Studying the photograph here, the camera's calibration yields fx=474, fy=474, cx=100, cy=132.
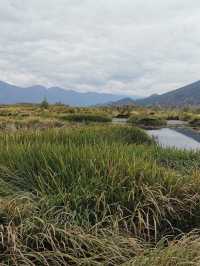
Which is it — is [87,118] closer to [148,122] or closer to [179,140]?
[148,122]

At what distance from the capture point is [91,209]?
6438mm

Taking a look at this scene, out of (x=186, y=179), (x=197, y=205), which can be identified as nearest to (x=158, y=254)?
(x=197, y=205)

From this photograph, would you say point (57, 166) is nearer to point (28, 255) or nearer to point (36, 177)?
point (36, 177)

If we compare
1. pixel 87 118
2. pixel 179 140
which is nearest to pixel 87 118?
pixel 87 118

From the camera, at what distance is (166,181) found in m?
7.44

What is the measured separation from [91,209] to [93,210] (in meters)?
0.04

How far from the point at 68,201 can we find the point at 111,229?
2.51ft

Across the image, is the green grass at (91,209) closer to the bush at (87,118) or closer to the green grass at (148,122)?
the bush at (87,118)

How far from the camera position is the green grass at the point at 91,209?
200 inches

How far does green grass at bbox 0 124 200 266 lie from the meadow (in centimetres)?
1

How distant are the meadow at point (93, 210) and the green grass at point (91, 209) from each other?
0.01 meters

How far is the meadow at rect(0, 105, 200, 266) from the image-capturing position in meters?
5.06

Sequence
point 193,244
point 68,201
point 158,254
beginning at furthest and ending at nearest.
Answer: point 68,201
point 193,244
point 158,254

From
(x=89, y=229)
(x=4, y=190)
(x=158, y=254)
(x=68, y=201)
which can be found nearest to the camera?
(x=158, y=254)
